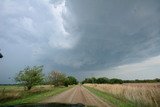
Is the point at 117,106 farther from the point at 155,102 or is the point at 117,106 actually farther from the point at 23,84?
the point at 23,84

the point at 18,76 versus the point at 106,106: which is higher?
the point at 18,76

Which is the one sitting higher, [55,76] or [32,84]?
[55,76]

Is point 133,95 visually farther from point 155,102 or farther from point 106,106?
point 155,102

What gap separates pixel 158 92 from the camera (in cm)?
1744

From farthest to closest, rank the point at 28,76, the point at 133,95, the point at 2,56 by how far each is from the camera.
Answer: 1. the point at 28,76
2. the point at 2,56
3. the point at 133,95

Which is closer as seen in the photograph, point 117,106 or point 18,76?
point 117,106

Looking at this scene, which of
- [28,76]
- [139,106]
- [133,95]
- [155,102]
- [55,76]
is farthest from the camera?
[55,76]

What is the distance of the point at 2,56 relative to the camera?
3288 cm

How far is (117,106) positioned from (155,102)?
5.31 meters

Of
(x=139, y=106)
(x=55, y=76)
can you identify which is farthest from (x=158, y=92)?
(x=55, y=76)

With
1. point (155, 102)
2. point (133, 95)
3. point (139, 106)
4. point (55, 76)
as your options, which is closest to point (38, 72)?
point (133, 95)

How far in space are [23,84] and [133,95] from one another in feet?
119

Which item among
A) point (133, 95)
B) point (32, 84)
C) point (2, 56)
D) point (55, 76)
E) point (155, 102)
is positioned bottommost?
point (155, 102)

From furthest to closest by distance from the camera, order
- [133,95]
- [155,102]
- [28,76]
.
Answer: [28,76]
[133,95]
[155,102]
